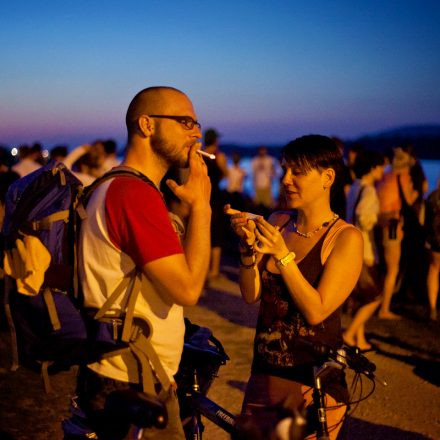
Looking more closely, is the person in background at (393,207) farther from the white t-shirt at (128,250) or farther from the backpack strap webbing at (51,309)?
the backpack strap webbing at (51,309)

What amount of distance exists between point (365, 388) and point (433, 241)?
2511 millimetres

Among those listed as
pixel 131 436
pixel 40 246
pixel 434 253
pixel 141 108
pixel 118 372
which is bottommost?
pixel 434 253

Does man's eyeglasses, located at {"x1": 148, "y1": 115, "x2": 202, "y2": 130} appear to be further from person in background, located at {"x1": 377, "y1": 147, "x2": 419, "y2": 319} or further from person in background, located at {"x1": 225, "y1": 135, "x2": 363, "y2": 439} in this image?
person in background, located at {"x1": 377, "y1": 147, "x2": 419, "y2": 319}

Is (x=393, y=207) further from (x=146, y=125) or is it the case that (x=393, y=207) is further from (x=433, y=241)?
(x=146, y=125)

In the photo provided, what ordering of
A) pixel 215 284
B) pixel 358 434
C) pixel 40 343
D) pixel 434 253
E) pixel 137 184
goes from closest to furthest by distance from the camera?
pixel 137 184
pixel 40 343
pixel 358 434
pixel 434 253
pixel 215 284

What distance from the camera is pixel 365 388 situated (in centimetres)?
560

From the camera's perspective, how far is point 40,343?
7.48ft

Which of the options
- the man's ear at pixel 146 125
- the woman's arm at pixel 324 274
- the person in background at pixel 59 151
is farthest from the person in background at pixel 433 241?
the person in background at pixel 59 151

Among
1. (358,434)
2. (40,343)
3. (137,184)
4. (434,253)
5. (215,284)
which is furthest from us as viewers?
(215,284)

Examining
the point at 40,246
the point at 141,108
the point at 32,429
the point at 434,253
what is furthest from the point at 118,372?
the point at 434,253

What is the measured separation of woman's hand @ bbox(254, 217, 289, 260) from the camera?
2.38 meters

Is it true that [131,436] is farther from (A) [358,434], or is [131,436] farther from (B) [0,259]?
(A) [358,434]

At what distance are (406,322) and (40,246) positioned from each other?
6.43 meters

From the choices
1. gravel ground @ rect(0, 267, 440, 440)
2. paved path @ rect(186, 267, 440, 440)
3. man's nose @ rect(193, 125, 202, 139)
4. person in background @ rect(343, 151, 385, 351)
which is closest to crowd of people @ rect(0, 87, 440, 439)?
man's nose @ rect(193, 125, 202, 139)
